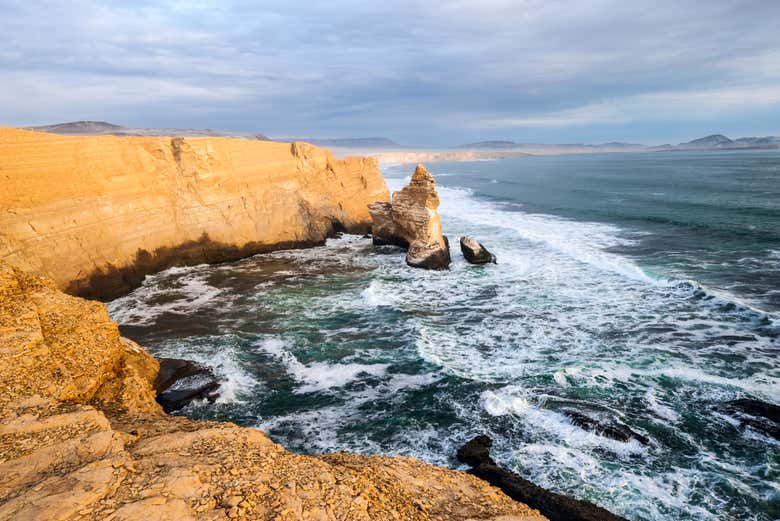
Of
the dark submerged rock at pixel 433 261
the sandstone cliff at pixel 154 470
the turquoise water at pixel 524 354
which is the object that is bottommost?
the turquoise water at pixel 524 354

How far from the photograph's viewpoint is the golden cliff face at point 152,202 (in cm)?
1641

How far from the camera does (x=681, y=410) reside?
10148 millimetres

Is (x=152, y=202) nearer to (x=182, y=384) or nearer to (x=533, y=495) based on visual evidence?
(x=182, y=384)

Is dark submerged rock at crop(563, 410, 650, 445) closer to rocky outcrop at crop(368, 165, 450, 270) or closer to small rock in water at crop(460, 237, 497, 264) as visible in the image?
rocky outcrop at crop(368, 165, 450, 270)

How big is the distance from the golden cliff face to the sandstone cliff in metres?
10.3

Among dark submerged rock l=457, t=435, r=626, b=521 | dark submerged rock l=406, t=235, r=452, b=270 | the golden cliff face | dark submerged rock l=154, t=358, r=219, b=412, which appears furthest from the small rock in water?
dark submerged rock l=457, t=435, r=626, b=521

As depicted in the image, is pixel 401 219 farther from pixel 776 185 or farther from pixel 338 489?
pixel 776 185

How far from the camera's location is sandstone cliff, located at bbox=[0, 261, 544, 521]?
455 cm

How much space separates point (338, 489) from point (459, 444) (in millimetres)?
4726

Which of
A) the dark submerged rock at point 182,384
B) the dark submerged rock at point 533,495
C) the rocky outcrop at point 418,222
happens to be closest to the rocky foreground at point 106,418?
the dark submerged rock at point 182,384

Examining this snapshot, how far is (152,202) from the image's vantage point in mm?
21312

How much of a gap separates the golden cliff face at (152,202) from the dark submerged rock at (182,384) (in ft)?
28.8

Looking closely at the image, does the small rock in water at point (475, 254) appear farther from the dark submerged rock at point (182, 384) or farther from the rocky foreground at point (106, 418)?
the rocky foreground at point (106, 418)

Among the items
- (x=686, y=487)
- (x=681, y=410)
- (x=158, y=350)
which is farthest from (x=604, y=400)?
(x=158, y=350)
